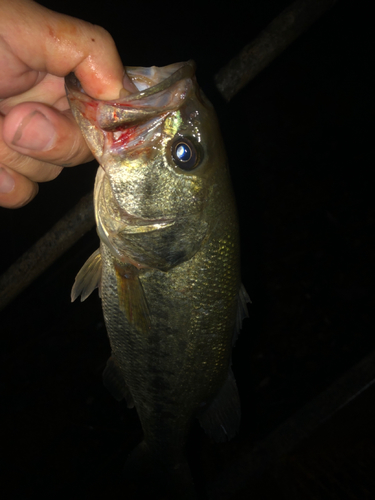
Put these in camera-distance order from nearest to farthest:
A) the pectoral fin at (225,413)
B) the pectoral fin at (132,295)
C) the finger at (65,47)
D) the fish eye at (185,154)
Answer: the finger at (65,47)
the fish eye at (185,154)
the pectoral fin at (132,295)
the pectoral fin at (225,413)

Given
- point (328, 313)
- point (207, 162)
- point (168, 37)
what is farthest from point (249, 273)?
point (168, 37)

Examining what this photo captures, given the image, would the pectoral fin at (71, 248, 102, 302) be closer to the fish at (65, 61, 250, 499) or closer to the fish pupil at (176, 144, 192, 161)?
the fish at (65, 61, 250, 499)

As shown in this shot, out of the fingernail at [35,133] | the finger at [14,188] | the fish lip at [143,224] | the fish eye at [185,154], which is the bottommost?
the fish lip at [143,224]

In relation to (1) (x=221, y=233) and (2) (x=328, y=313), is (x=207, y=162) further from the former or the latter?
(2) (x=328, y=313)

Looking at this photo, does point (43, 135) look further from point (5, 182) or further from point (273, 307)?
point (273, 307)

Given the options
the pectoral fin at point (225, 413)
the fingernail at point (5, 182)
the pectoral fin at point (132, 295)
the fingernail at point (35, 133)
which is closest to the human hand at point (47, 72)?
the fingernail at point (35, 133)

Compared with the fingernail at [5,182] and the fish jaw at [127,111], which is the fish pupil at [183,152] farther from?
the fingernail at [5,182]
